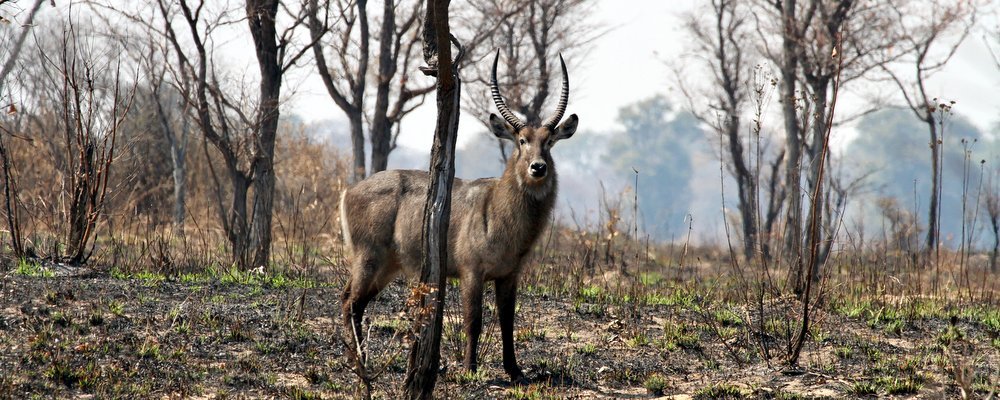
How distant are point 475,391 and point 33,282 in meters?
4.39

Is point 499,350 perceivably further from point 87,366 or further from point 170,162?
point 170,162

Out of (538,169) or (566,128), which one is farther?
(566,128)

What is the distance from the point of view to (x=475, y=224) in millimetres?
7207

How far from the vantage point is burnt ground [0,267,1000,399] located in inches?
252

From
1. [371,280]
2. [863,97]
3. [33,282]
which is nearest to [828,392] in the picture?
[371,280]

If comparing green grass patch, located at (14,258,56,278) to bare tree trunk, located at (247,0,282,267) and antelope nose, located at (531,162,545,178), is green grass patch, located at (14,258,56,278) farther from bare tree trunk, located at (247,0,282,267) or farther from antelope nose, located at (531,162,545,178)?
antelope nose, located at (531,162,545,178)

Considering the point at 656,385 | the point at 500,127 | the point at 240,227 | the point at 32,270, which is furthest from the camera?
the point at 240,227

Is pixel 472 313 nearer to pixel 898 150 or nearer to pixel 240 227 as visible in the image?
pixel 240 227

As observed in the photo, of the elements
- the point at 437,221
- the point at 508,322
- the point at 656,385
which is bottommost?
the point at 656,385

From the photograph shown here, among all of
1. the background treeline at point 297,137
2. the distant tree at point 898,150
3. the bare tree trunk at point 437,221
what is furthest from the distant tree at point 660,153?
the bare tree trunk at point 437,221

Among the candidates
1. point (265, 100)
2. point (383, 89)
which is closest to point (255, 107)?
point (265, 100)

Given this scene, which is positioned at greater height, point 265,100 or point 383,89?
point 383,89

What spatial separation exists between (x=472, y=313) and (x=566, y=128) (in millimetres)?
1785

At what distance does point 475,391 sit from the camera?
21.8ft
